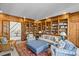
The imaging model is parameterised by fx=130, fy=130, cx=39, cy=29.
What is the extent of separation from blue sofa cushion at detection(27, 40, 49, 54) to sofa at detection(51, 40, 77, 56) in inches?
7.0

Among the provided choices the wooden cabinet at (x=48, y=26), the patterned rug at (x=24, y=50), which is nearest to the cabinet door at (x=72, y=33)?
the wooden cabinet at (x=48, y=26)

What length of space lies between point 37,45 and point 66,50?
0.63 metres

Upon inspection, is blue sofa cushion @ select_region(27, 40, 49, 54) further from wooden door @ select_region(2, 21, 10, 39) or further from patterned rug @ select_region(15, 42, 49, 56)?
wooden door @ select_region(2, 21, 10, 39)

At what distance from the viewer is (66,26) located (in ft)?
9.12

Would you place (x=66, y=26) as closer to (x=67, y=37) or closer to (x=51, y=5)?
(x=67, y=37)

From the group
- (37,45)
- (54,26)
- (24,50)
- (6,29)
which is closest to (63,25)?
(54,26)

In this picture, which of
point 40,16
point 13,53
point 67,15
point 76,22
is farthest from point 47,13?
point 13,53

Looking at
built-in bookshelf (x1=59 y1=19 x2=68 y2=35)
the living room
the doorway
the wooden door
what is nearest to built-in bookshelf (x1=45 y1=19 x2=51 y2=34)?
the living room

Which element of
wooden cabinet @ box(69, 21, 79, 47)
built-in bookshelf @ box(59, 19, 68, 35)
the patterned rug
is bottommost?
the patterned rug

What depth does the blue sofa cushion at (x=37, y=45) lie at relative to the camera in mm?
2762

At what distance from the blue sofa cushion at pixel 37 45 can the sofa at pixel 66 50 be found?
18 cm

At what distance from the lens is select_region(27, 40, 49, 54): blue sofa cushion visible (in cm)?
276

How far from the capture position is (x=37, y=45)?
9.10 feet

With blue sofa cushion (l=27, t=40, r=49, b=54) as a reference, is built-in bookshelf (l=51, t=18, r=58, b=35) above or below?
above
